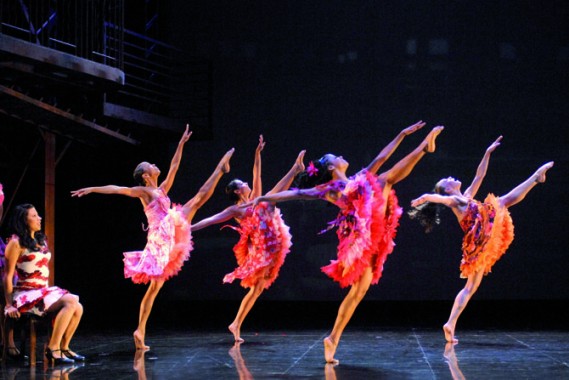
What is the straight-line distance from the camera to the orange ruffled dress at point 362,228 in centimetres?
506

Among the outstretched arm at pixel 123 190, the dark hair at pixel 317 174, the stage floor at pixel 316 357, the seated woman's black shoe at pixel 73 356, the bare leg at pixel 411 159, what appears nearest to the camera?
the stage floor at pixel 316 357

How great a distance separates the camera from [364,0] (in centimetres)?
979

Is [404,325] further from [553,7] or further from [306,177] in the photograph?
[553,7]

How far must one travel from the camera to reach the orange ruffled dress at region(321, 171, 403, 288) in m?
5.06

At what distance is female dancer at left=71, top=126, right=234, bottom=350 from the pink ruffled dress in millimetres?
824

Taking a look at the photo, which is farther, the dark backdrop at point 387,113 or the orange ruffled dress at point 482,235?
the dark backdrop at point 387,113

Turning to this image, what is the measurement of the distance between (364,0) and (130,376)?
20.7 ft

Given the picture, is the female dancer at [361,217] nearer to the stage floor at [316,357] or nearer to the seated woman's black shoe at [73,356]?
the stage floor at [316,357]

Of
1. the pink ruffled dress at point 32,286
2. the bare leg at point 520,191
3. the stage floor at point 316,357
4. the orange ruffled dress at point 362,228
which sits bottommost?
the stage floor at point 316,357

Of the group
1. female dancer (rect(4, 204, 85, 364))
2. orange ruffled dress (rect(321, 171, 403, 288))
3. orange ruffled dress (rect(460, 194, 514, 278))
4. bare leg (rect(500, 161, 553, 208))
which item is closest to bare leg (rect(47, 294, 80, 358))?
female dancer (rect(4, 204, 85, 364))

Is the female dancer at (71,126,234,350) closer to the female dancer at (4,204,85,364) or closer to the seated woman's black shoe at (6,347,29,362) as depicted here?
the female dancer at (4,204,85,364)

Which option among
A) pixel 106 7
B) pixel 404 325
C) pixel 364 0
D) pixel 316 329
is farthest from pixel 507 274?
pixel 106 7

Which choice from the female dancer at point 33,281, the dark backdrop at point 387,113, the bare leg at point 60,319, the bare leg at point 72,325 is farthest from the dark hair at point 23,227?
the dark backdrop at point 387,113

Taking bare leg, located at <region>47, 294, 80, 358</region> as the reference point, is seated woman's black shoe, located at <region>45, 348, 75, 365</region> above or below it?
below
